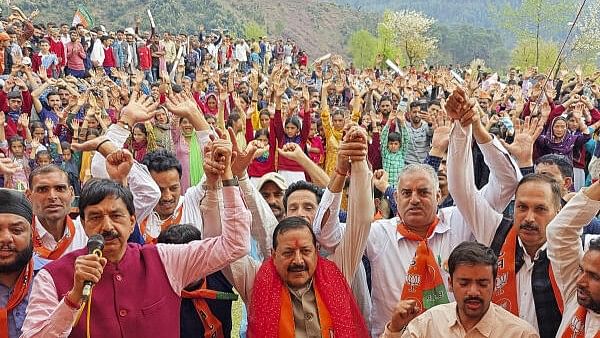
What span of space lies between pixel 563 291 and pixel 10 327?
2222 mm

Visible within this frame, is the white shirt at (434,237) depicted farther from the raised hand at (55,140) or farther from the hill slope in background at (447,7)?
the hill slope in background at (447,7)

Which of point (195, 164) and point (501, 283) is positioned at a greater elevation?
Result: point (195, 164)

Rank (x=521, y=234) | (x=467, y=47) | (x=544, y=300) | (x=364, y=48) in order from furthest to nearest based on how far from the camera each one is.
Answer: (x=467, y=47) → (x=364, y=48) → (x=521, y=234) → (x=544, y=300)

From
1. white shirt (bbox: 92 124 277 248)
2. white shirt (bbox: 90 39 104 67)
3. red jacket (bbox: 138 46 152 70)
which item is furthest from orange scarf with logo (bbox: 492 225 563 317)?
red jacket (bbox: 138 46 152 70)

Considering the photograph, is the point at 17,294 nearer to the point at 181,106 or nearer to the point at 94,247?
the point at 94,247

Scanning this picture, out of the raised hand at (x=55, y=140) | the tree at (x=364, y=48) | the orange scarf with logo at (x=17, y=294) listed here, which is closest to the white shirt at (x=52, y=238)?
the orange scarf with logo at (x=17, y=294)

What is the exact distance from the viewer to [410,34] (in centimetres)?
4984

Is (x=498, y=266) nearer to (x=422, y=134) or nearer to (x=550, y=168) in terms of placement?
(x=550, y=168)

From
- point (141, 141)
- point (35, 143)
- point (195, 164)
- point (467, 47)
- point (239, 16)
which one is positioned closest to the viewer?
point (195, 164)

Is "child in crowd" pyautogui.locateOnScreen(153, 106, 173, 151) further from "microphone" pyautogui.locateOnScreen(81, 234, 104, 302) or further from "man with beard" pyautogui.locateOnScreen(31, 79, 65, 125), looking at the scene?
"microphone" pyautogui.locateOnScreen(81, 234, 104, 302)

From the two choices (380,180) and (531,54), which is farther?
(531,54)

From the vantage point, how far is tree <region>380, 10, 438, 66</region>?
159ft

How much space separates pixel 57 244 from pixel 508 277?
214 cm

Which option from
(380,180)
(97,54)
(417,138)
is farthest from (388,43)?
(380,180)
